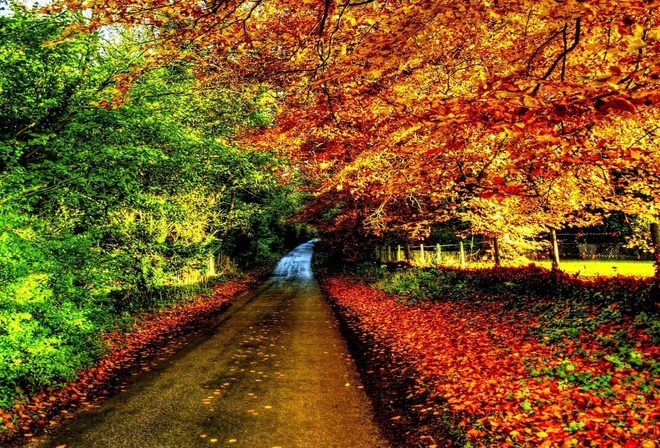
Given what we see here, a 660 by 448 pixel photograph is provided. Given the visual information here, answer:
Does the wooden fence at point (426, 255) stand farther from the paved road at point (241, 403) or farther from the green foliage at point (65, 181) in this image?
the green foliage at point (65, 181)

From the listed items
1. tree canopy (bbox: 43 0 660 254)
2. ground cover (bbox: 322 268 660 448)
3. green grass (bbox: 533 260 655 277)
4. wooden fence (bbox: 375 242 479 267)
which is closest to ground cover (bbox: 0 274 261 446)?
ground cover (bbox: 322 268 660 448)

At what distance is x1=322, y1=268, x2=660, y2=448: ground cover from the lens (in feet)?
16.0

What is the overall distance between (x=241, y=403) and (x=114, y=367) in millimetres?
3735

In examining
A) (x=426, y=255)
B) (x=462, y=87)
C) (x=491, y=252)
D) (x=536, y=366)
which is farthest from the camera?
(x=491, y=252)

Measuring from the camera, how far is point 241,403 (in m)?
6.27

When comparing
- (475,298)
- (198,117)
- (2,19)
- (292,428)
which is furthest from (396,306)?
(2,19)

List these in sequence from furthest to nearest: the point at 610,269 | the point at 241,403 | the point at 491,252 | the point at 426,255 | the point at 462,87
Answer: the point at 491,252
the point at 426,255
the point at 610,269
the point at 462,87
the point at 241,403

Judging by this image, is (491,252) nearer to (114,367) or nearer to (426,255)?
(426,255)

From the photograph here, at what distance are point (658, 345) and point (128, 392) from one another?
8695mm

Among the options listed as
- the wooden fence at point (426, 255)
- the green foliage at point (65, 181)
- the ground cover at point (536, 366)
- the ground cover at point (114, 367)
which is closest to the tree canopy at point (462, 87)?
the wooden fence at point (426, 255)

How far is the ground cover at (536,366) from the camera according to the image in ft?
16.0

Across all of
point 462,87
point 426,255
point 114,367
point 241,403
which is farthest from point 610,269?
point 114,367

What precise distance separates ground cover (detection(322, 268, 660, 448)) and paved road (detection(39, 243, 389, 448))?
104 cm

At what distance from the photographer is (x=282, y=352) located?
30.6 ft
